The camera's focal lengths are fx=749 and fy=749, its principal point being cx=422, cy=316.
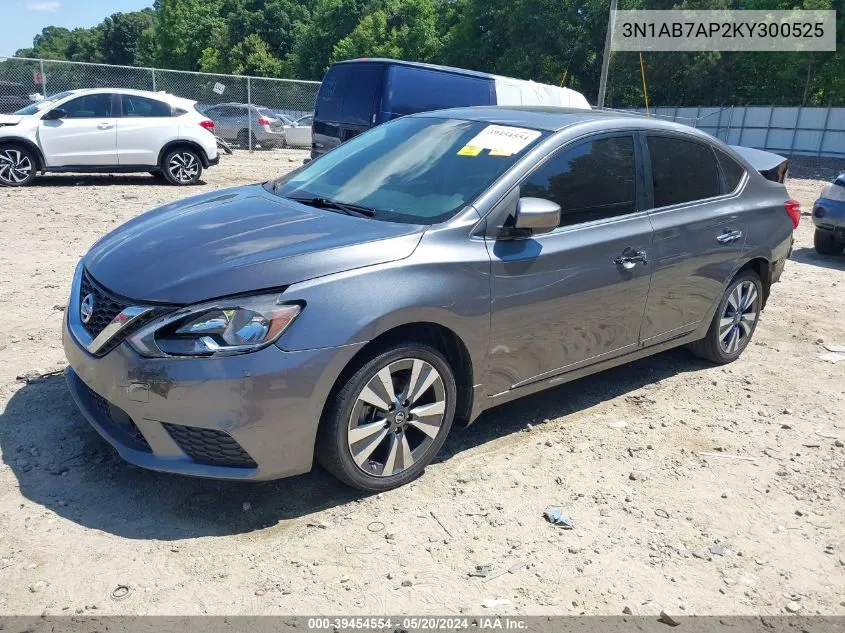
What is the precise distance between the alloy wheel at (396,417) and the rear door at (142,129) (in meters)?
11.3

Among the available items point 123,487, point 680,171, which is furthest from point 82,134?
point 680,171

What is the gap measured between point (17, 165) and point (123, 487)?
35.3 feet

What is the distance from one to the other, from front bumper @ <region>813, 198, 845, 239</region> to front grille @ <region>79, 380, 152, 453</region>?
9.03 meters

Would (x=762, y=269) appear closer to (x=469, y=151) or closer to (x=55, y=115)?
(x=469, y=151)

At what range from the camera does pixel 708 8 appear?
136 ft

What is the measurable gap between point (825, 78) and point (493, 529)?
40711 mm

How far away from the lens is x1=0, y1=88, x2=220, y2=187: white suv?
40.3ft

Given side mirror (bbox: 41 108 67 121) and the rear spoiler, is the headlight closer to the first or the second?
the rear spoiler

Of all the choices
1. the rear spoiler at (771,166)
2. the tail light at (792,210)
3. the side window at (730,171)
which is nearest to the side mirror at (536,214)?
the side window at (730,171)

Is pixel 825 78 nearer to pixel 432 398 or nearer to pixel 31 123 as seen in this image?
pixel 31 123

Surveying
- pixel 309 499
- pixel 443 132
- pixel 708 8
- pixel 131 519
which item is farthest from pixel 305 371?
pixel 708 8

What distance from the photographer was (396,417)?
3.48 metres

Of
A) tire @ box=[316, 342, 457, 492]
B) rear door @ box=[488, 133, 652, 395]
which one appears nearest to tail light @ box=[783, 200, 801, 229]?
rear door @ box=[488, 133, 652, 395]

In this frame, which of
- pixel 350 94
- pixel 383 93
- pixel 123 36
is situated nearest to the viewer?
pixel 383 93
